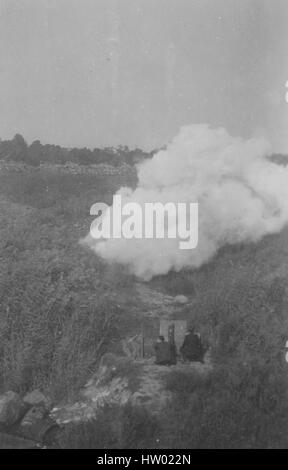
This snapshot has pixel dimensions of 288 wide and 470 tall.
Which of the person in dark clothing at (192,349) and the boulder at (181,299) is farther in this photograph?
the boulder at (181,299)

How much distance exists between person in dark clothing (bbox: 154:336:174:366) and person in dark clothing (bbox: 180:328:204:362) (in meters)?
0.26

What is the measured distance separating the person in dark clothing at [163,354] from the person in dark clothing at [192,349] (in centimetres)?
26

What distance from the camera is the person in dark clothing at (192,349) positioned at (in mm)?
7230

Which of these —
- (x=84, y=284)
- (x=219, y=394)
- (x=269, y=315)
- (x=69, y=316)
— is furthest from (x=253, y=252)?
(x=219, y=394)

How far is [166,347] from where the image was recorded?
7.21 m

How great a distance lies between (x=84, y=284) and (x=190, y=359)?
10.3 feet

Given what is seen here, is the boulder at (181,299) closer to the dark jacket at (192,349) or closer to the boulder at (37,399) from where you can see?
the dark jacket at (192,349)

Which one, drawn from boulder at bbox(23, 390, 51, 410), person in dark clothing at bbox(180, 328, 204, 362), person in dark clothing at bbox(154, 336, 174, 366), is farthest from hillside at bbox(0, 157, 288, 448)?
person in dark clothing at bbox(154, 336, 174, 366)

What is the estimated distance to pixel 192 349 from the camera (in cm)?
726

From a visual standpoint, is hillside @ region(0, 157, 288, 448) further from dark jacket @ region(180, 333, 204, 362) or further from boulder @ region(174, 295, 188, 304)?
dark jacket @ region(180, 333, 204, 362)

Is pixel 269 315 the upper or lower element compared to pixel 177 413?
upper

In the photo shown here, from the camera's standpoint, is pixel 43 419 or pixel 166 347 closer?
pixel 43 419

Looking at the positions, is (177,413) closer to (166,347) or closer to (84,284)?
(166,347)

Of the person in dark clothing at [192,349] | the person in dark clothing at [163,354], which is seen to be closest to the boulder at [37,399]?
the person in dark clothing at [163,354]
